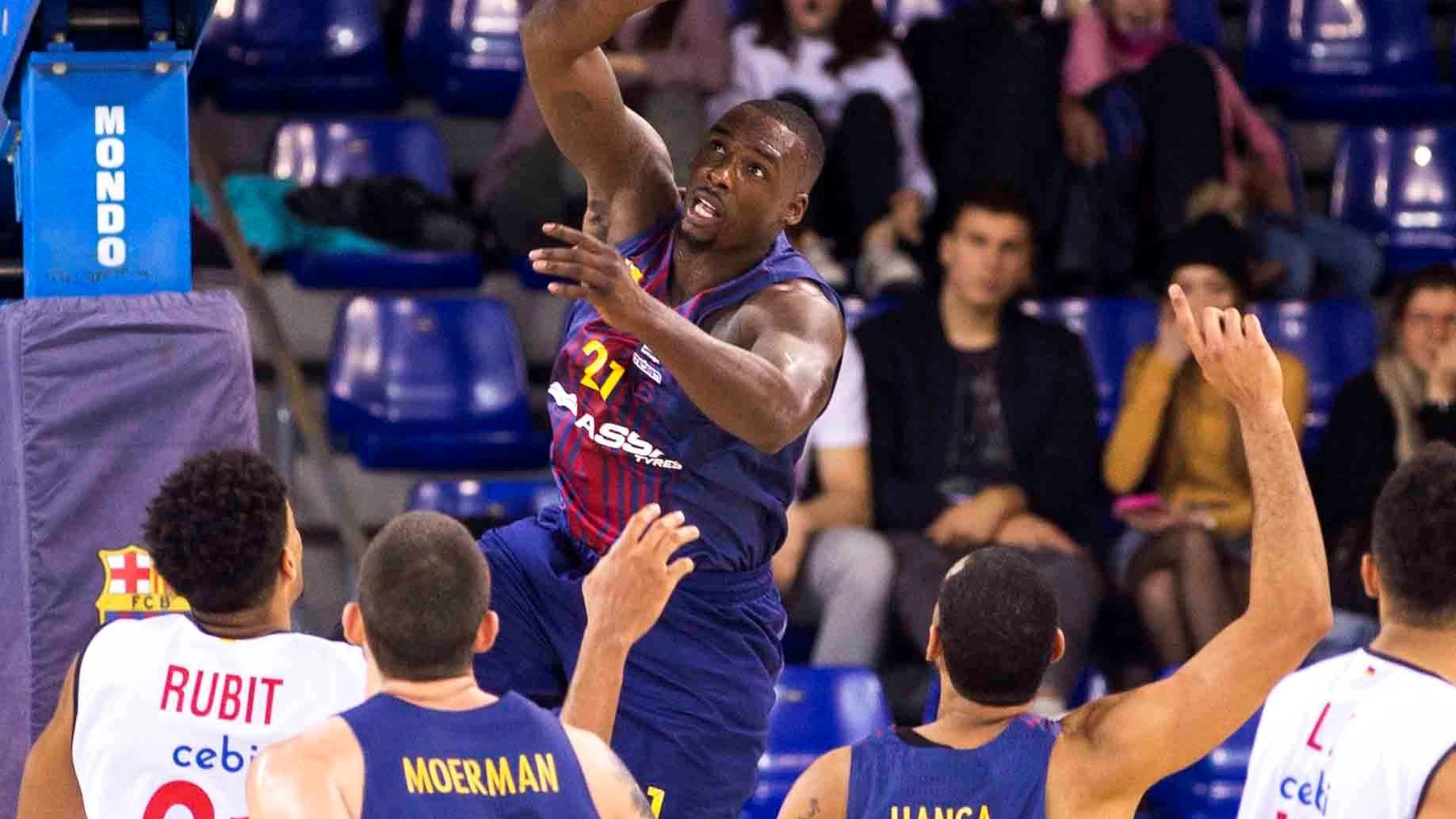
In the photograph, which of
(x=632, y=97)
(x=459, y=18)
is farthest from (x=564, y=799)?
(x=459, y=18)

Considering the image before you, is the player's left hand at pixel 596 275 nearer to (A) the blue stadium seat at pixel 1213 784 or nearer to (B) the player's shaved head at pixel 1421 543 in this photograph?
(B) the player's shaved head at pixel 1421 543

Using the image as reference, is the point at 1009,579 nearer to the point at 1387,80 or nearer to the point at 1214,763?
the point at 1214,763

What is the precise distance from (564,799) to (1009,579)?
0.83 metres

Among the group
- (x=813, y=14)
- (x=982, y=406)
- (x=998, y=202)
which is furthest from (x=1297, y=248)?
(x=813, y=14)

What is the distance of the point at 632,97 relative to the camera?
796 centimetres

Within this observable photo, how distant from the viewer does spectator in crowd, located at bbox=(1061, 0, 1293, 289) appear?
8.25 metres

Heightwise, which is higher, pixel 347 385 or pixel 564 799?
pixel 564 799

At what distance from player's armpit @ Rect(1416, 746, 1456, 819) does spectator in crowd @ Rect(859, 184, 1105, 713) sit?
344 cm

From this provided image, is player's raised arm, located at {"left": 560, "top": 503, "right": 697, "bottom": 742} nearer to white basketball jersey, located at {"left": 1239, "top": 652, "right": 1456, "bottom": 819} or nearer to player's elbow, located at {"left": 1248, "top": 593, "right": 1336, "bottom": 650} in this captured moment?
player's elbow, located at {"left": 1248, "top": 593, "right": 1336, "bottom": 650}

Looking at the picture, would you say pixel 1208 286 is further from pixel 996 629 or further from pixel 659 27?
pixel 996 629

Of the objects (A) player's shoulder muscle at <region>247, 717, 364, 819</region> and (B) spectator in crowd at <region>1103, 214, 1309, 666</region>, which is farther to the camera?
(B) spectator in crowd at <region>1103, 214, 1309, 666</region>

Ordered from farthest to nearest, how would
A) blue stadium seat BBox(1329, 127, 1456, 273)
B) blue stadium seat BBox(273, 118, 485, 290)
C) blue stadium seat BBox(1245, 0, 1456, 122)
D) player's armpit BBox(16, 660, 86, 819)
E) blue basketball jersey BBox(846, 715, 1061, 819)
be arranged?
blue stadium seat BBox(1245, 0, 1456, 122), blue stadium seat BBox(1329, 127, 1456, 273), blue stadium seat BBox(273, 118, 485, 290), player's armpit BBox(16, 660, 86, 819), blue basketball jersey BBox(846, 715, 1061, 819)

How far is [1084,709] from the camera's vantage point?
3682 mm

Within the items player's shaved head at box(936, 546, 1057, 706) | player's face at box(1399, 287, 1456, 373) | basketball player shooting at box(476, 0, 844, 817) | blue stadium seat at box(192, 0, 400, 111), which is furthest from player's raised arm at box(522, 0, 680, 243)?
blue stadium seat at box(192, 0, 400, 111)
